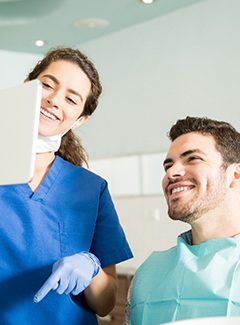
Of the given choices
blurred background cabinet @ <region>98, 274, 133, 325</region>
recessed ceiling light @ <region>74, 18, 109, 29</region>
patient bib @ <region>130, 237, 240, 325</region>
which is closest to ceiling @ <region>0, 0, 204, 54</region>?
recessed ceiling light @ <region>74, 18, 109, 29</region>

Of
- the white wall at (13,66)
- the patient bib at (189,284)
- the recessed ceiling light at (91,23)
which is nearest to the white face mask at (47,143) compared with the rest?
the patient bib at (189,284)

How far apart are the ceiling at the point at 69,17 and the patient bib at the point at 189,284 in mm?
2411

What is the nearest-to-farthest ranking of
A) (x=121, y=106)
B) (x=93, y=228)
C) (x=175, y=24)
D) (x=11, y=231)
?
(x=11, y=231) < (x=93, y=228) < (x=175, y=24) < (x=121, y=106)

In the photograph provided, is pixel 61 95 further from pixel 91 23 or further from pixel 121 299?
pixel 91 23

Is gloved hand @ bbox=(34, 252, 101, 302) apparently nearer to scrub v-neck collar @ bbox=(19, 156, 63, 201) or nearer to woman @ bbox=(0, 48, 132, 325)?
woman @ bbox=(0, 48, 132, 325)

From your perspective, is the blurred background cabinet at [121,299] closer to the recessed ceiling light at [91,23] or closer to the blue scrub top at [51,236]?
the recessed ceiling light at [91,23]

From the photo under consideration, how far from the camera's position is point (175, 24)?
3.82 meters

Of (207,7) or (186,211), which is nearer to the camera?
(186,211)

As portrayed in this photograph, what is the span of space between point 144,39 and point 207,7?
614mm

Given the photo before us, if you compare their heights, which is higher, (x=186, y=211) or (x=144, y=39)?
(x=144, y=39)

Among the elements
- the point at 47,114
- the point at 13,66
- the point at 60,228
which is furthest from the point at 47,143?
the point at 13,66

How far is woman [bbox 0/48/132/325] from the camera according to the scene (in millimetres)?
1427

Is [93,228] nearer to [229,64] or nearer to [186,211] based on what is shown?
[186,211]

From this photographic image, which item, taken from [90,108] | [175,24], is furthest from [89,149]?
[90,108]
